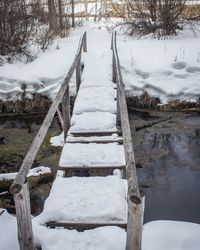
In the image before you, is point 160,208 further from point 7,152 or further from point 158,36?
point 158,36

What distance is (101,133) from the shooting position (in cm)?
642

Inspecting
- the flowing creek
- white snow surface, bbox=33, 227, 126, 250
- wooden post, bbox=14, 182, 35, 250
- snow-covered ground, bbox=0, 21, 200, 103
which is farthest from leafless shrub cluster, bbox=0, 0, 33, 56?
wooden post, bbox=14, 182, 35, 250

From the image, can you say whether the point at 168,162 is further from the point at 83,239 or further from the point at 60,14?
the point at 60,14

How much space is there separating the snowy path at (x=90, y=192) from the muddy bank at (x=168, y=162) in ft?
4.11

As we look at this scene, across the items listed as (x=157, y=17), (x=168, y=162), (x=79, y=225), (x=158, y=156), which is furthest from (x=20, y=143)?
(x=157, y=17)

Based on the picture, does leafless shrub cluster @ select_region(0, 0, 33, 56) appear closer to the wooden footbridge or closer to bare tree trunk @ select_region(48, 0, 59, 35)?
bare tree trunk @ select_region(48, 0, 59, 35)

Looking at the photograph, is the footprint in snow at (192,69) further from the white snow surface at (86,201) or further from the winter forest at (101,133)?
the white snow surface at (86,201)

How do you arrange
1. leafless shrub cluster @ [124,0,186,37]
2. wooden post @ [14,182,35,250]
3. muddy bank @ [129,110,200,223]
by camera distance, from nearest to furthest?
wooden post @ [14,182,35,250] → muddy bank @ [129,110,200,223] → leafless shrub cluster @ [124,0,186,37]

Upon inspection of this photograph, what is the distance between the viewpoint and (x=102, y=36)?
15906mm

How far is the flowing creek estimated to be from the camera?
624 centimetres

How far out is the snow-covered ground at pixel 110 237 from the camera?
353 cm

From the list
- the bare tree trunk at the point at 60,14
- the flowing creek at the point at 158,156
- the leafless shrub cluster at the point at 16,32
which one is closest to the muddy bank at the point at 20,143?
the flowing creek at the point at 158,156

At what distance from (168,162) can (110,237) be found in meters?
4.23

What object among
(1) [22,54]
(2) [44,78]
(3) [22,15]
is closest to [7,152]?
(2) [44,78]
